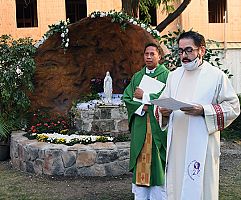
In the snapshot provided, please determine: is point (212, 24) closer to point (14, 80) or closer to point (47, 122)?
point (47, 122)

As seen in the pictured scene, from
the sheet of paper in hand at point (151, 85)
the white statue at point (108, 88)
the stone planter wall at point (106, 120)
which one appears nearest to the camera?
the sheet of paper in hand at point (151, 85)

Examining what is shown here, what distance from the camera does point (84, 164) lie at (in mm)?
7141

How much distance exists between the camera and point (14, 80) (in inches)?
352

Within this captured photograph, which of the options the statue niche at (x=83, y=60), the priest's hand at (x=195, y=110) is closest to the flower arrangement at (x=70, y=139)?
the statue niche at (x=83, y=60)

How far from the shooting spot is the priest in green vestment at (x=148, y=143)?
5.12 metres

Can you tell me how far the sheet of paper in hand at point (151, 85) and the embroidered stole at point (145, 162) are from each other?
31cm

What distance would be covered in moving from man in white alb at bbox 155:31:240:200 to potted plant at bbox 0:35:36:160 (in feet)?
18.6

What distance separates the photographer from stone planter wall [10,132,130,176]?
23.4 ft

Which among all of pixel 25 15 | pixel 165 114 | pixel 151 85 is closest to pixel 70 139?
pixel 151 85

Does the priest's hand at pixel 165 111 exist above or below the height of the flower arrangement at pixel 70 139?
above

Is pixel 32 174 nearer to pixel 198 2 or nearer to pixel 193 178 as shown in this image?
pixel 193 178

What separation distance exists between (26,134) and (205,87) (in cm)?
557

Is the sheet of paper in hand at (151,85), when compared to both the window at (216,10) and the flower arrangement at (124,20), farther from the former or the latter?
the window at (216,10)

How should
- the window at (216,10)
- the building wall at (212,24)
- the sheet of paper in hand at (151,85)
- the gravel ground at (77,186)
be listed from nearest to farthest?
the sheet of paper in hand at (151,85), the gravel ground at (77,186), the building wall at (212,24), the window at (216,10)
